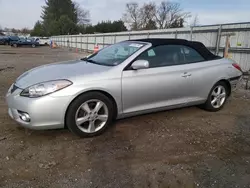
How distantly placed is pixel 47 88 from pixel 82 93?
0.48 m

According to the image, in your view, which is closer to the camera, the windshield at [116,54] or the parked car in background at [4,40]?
the windshield at [116,54]

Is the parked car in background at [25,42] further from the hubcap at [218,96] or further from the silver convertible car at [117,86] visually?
the hubcap at [218,96]

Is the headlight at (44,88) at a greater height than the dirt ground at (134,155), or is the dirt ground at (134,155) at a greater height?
the headlight at (44,88)

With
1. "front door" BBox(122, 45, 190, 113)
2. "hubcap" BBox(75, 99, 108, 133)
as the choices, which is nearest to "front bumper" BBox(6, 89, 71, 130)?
"hubcap" BBox(75, 99, 108, 133)

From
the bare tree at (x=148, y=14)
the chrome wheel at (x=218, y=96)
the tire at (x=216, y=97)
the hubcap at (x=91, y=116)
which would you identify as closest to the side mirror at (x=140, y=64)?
the hubcap at (x=91, y=116)

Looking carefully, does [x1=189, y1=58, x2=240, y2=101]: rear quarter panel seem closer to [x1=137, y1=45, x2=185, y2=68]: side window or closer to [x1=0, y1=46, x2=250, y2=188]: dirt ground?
[x1=137, y1=45, x2=185, y2=68]: side window

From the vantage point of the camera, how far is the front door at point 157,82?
12.4 ft

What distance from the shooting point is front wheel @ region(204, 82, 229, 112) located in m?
4.83

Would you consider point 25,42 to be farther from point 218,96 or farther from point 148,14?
point 218,96

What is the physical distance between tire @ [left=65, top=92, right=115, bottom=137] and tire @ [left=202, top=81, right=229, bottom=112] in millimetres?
2170

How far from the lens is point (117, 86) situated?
3.64 metres

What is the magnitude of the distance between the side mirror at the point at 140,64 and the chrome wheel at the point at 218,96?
1876 mm

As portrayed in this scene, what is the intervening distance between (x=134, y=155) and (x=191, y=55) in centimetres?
237

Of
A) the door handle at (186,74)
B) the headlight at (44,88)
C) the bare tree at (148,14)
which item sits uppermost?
the bare tree at (148,14)
